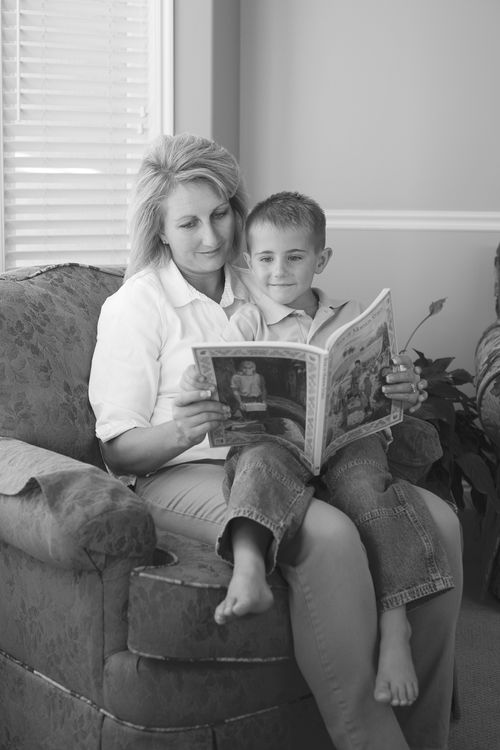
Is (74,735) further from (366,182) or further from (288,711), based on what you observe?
(366,182)

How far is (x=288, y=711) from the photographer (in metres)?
1.70

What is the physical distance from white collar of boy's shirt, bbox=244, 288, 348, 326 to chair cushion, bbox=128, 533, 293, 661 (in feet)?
2.09

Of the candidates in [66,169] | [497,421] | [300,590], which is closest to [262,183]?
[66,169]

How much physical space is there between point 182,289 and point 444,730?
1.02 metres

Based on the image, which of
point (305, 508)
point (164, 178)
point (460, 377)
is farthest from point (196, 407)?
point (460, 377)

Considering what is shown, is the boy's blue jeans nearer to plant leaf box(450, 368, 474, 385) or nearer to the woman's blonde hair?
the woman's blonde hair

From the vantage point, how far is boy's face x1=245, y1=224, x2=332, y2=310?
1.98 meters

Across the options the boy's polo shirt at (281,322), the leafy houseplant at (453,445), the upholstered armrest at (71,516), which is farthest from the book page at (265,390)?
the leafy houseplant at (453,445)

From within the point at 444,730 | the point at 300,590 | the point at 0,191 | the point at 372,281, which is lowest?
the point at 444,730

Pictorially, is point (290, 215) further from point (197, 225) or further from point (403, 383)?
point (403, 383)

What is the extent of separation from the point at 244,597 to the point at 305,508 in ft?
0.75

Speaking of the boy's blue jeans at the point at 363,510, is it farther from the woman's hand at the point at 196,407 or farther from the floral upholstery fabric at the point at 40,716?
the floral upholstery fabric at the point at 40,716

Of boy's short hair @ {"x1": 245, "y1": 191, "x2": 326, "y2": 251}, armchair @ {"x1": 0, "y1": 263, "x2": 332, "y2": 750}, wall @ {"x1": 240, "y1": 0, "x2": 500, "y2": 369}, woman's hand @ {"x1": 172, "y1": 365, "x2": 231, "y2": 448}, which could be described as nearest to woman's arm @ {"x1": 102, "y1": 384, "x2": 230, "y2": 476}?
woman's hand @ {"x1": 172, "y1": 365, "x2": 231, "y2": 448}

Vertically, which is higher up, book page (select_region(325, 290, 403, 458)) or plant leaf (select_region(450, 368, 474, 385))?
book page (select_region(325, 290, 403, 458))
